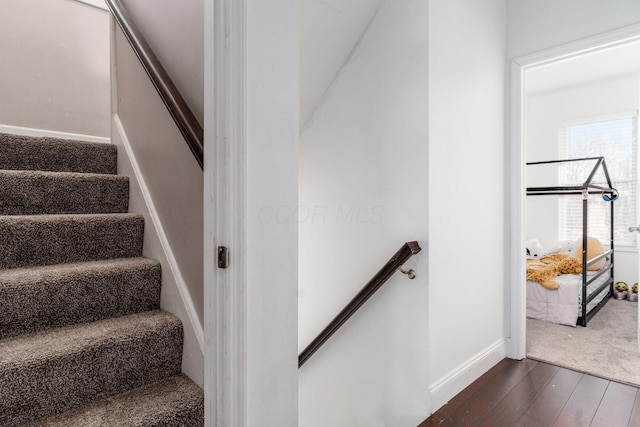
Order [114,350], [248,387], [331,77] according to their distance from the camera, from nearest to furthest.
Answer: [248,387] → [114,350] → [331,77]

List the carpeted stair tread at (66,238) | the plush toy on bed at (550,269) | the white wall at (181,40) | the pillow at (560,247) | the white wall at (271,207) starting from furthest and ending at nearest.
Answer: the pillow at (560,247) → the plush toy on bed at (550,269) → the carpeted stair tread at (66,238) → the white wall at (181,40) → the white wall at (271,207)

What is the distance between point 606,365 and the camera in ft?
7.79

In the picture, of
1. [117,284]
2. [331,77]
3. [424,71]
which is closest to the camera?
[117,284]

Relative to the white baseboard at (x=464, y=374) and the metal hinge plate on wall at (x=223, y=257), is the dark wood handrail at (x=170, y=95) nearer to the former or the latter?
the metal hinge plate on wall at (x=223, y=257)

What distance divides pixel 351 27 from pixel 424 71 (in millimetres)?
515

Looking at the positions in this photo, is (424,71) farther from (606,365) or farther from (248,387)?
(606,365)

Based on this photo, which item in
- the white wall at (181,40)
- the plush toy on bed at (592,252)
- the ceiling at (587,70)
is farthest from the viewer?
the ceiling at (587,70)

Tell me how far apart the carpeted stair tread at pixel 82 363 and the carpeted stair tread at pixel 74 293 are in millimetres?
44

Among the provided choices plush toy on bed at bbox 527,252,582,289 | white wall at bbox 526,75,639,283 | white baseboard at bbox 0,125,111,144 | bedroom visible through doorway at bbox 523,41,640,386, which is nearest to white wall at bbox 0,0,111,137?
white baseboard at bbox 0,125,111,144

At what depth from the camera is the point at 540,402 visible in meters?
1.92

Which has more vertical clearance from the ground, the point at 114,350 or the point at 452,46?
the point at 452,46

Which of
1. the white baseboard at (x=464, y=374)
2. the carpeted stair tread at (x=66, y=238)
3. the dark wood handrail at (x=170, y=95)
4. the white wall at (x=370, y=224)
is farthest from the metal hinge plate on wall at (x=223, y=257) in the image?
the white baseboard at (x=464, y=374)

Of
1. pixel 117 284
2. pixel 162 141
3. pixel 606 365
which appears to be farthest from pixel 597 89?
pixel 117 284

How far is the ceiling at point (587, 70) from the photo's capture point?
3924mm
